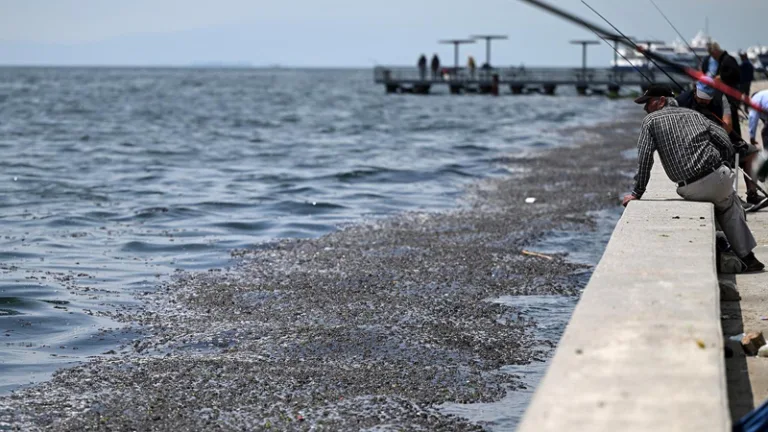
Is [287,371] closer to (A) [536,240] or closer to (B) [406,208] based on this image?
(A) [536,240]

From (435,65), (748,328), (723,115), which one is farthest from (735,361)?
(435,65)

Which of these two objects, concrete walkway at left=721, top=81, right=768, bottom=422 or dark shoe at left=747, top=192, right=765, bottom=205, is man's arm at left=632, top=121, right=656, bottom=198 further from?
dark shoe at left=747, top=192, right=765, bottom=205

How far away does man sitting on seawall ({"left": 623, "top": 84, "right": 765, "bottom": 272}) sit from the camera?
24.5 feet

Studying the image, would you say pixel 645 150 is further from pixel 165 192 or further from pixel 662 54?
pixel 165 192

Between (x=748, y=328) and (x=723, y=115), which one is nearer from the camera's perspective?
(x=748, y=328)

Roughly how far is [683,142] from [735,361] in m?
2.33

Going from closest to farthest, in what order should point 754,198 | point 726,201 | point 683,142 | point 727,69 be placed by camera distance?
point 683,142
point 726,201
point 754,198
point 727,69

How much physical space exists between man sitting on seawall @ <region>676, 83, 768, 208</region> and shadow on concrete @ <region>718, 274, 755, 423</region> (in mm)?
2459

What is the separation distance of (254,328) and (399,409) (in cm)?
223

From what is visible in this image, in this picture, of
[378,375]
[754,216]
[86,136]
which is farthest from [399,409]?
[86,136]

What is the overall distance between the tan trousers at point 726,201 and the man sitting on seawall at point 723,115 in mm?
1616

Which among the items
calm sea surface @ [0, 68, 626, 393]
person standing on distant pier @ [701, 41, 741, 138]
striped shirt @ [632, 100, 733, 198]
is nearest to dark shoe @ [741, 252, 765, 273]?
striped shirt @ [632, 100, 733, 198]

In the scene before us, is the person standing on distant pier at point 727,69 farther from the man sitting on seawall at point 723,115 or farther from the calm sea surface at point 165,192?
the calm sea surface at point 165,192

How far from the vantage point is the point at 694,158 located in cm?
752
